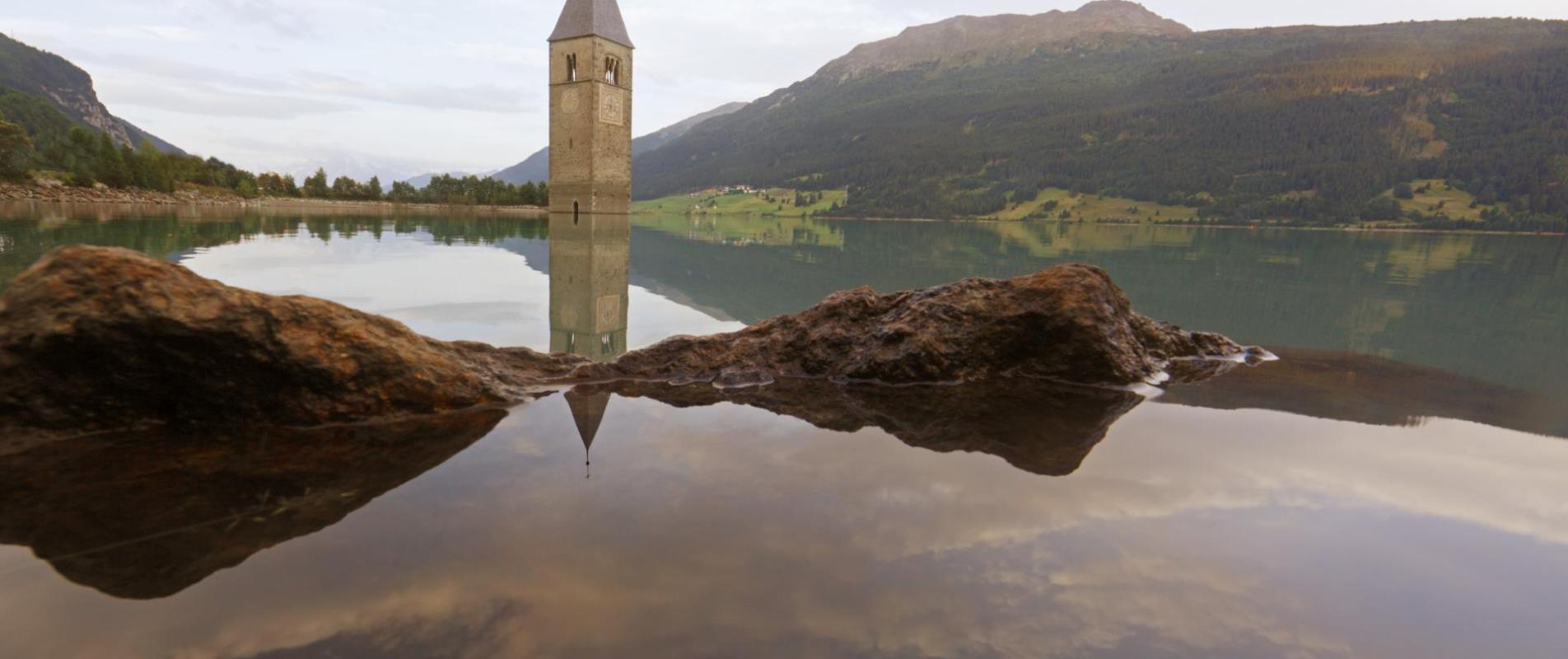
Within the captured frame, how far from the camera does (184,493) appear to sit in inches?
161

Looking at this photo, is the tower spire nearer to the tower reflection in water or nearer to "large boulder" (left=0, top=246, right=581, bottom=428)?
the tower reflection in water

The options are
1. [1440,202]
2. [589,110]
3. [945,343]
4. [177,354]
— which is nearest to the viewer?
[177,354]

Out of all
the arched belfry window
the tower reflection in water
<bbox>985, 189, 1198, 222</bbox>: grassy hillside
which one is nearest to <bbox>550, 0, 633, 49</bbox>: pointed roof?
the arched belfry window

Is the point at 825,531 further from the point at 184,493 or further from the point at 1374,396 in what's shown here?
the point at 1374,396

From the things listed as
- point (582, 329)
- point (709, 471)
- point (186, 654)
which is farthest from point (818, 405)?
point (582, 329)

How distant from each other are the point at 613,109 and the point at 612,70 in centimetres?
444

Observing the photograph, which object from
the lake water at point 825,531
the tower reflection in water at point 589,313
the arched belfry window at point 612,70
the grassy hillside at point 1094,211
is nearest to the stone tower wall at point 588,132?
the arched belfry window at point 612,70

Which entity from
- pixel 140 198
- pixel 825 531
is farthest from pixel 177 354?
pixel 140 198

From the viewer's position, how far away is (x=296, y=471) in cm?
461

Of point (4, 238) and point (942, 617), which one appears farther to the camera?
point (4, 238)

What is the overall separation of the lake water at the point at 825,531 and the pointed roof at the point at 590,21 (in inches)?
3108

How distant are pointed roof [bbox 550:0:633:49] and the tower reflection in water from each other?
55.2 meters

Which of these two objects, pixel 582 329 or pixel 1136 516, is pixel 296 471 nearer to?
pixel 1136 516

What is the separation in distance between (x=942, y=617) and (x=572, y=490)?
8.40 feet
